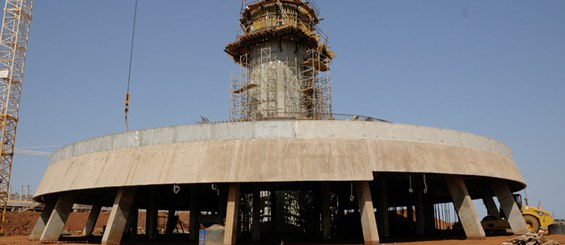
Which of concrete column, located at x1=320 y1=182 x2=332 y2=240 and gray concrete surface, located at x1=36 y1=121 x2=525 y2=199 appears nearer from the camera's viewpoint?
gray concrete surface, located at x1=36 y1=121 x2=525 y2=199

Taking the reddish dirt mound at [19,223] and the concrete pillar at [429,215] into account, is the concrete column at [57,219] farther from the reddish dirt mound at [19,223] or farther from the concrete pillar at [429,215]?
the concrete pillar at [429,215]

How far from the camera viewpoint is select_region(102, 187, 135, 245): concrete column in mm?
28141

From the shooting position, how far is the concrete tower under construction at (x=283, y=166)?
26.2 meters

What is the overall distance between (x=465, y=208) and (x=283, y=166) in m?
12.8

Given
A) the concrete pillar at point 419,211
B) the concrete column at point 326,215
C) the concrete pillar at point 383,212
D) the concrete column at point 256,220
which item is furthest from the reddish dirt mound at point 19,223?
the concrete pillar at point 419,211

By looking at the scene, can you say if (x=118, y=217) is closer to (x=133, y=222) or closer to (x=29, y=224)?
(x=133, y=222)

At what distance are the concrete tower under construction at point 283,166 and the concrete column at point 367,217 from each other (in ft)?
0.18

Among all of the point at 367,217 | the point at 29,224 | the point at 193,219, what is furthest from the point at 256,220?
the point at 29,224

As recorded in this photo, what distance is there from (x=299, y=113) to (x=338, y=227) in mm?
11490

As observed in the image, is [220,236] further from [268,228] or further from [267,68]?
[267,68]

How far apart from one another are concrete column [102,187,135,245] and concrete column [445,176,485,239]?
20095mm

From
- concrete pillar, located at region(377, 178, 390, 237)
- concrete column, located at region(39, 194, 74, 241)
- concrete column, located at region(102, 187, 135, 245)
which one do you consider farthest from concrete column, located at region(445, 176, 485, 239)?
concrete column, located at region(39, 194, 74, 241)

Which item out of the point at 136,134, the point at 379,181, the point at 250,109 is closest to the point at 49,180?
the point at 136,134

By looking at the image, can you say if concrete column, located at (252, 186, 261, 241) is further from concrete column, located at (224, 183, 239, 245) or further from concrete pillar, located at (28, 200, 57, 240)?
concrete pillar, located at (28, 200, 57, 240)
